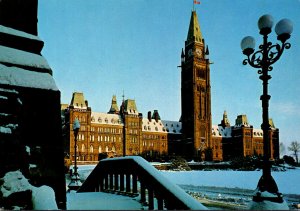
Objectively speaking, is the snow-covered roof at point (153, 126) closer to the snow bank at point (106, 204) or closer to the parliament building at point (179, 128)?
the parliament building at point (179, 128)

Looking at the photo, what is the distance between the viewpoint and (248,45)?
8.23 meters

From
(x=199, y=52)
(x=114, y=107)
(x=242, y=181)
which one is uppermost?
(x=199, y=52)

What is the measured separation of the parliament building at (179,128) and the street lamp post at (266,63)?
71.5 meters

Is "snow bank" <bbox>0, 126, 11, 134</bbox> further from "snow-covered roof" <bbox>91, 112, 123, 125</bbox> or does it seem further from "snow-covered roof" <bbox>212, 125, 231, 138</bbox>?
"snow-covered roof" <bbox>212, 125, 231, 138</bbox>

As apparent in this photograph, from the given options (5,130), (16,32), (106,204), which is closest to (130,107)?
(106,204)

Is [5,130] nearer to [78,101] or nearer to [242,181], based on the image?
[242,181]

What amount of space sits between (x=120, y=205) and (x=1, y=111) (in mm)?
2670

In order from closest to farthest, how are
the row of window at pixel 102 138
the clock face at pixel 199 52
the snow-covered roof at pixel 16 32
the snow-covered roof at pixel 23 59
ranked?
the snow-covered roof at pixel 23 59, the snow-covered roof at pixel 16 32, the row of window at pixel 102 138, the clock face at pixel 199 52

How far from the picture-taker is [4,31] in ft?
17.6

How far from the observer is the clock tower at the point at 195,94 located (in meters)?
92.1

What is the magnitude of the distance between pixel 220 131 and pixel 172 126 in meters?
18.3

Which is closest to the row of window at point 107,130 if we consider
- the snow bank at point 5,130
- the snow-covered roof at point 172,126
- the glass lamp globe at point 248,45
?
the snow-covered roof at point 172,126

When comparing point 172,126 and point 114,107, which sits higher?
point 114,107

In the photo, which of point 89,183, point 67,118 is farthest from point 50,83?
point 67,118
